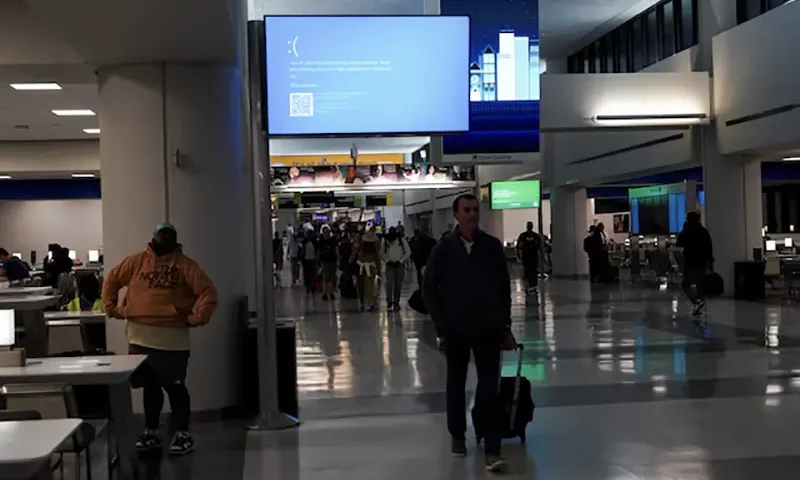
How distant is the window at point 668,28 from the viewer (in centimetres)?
2034

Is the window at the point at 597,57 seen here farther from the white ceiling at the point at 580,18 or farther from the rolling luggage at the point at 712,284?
the rolling luggage at the point at 712,284

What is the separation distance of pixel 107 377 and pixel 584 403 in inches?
169

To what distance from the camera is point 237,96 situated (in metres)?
7.73

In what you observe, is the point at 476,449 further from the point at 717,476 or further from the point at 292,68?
the point at 292,68

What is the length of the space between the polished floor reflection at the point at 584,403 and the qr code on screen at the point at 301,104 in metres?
2.47

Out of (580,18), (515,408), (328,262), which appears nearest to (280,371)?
(515,408)

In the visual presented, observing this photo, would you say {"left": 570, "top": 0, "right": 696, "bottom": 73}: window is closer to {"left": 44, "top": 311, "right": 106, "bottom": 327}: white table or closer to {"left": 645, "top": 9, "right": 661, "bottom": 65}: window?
{"left": 645, "top": 9, "right": 661, "bottom": 65}: window

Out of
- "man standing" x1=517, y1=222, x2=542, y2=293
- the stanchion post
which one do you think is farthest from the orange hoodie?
"man standing" x1=517, y1=222, x2=542, y2=293

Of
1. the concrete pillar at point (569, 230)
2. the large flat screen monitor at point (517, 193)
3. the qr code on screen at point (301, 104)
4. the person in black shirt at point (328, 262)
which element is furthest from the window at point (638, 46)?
the qr code on screen at point (301, 104)

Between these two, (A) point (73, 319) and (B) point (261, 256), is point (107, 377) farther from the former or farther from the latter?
(A) point (73, 319)

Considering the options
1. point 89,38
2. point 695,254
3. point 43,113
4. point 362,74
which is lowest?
point 695,254

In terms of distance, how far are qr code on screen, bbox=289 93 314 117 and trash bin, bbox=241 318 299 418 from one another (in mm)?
1784

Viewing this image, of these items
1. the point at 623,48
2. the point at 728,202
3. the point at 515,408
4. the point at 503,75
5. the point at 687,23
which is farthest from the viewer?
the point at 623,48

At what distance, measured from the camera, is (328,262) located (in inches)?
760
